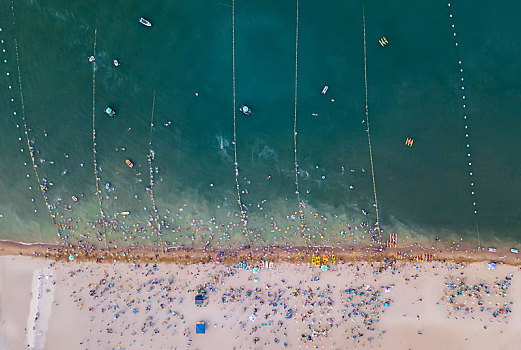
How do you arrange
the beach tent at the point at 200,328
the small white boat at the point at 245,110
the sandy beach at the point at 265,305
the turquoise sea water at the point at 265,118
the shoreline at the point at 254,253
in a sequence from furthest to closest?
the beach tent at the point at 200,328 → the shoreline at the point at 254,253 → the sandy beach at the point at 265,305 → the small white boat at the point at 245,110 → the turquoise sea water at the point at 265,118

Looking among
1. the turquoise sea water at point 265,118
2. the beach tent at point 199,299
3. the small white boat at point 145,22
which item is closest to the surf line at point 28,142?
the turquoise sea water at point 265,118

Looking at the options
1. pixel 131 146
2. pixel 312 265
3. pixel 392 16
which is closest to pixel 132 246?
pixel 131 146

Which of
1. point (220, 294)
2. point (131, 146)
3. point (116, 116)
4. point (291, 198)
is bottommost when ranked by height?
point (220, 294)

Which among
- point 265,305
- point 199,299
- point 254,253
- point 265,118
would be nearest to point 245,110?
point 265,118

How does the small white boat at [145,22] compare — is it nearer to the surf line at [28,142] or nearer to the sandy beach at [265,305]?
the surf line at [28,142]

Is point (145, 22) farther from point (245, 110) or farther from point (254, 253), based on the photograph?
point (254, 253)

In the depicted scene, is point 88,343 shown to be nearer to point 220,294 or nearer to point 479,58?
point 220,294
